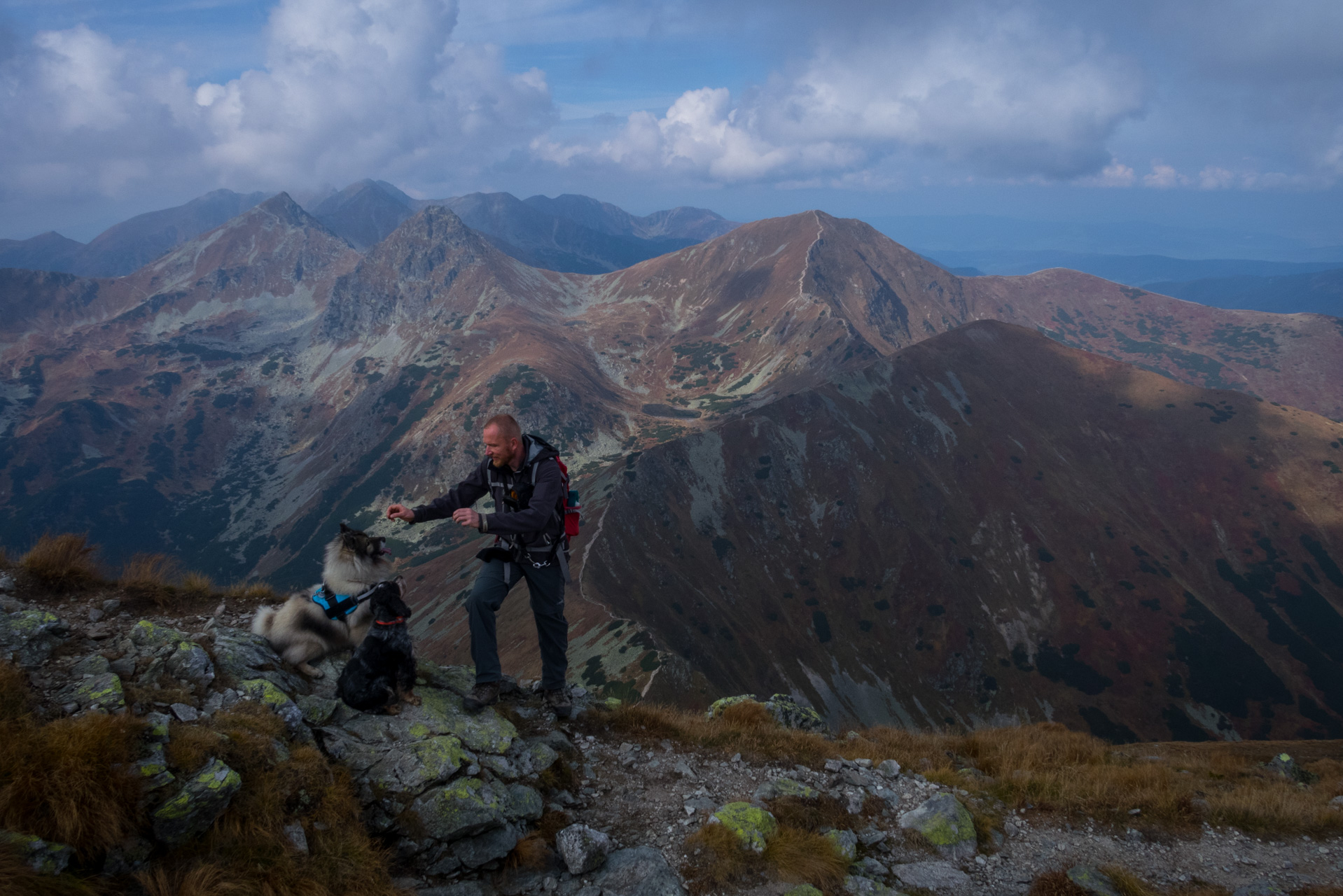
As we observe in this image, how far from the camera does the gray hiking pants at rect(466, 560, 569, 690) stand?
8.70m

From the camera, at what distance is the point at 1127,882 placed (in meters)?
7.46

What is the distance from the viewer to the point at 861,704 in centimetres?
8000

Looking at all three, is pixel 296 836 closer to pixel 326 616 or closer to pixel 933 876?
pixel 326 616

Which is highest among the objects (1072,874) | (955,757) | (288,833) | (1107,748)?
(288,833)

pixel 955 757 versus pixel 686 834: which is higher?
pixel 686 834

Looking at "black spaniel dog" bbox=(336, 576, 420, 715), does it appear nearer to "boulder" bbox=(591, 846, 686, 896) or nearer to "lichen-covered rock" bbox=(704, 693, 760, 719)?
"boulder" bbox=(591, 846, 686, 896)

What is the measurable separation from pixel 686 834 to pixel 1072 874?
5.20m

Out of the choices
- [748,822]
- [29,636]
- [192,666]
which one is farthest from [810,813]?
[29,636]

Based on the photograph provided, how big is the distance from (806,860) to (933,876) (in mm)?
2062

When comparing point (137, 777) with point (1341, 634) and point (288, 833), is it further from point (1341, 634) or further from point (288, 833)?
point (1341, 634)

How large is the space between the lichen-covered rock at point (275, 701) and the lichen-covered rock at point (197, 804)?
137 cm

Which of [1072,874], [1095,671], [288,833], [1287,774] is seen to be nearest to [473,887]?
[288,833]

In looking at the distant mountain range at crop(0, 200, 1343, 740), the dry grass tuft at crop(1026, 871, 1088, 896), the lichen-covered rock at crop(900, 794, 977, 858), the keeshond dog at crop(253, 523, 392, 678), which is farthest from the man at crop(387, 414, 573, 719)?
the distant mountain range at crop(0, 200, 1343, 740)

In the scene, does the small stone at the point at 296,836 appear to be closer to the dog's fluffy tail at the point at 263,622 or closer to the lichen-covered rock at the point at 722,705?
the dog's fluffy tail at the point at 263,622
